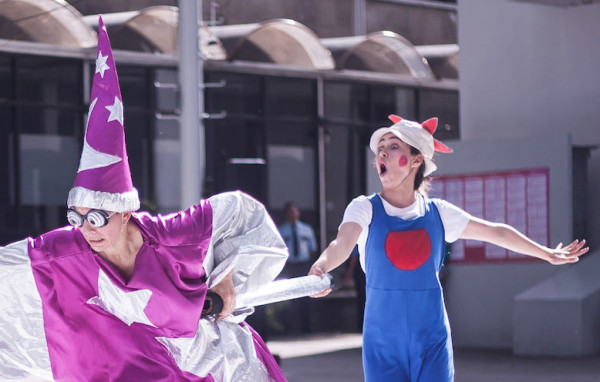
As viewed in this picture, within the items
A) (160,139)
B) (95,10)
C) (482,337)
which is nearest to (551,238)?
(482,337)

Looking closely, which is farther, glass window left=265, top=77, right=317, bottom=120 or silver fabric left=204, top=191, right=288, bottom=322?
glass window left=265, top=77, right=317, bottom=120

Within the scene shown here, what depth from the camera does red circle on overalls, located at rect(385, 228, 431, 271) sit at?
16.9 ft

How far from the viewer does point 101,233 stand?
176 inches

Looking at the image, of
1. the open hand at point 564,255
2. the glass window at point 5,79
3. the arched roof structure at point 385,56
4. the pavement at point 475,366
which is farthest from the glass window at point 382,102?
the open hand at point 564,255

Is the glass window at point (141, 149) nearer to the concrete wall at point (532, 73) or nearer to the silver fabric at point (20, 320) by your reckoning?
the concrete wall at point (532, 73)

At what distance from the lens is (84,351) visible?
182 inches

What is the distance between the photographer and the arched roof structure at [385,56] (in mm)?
16734

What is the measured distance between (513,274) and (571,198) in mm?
1124

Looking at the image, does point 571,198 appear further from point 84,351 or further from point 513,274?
point 84,351

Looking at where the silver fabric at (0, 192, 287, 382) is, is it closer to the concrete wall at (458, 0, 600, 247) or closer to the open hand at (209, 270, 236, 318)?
the open hand at (209, 270, 236, 318)

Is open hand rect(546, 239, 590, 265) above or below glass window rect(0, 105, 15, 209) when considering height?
below

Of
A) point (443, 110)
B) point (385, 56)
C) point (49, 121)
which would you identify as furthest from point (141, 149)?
point (443, 110)

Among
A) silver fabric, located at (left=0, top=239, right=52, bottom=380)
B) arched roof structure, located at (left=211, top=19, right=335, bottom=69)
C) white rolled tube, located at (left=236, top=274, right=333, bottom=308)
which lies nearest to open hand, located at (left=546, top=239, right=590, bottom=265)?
white rolled tube, located at (left=236, top=274, right=333, bottom=308)

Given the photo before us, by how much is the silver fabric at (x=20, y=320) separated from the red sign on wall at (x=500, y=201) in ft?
27.6
